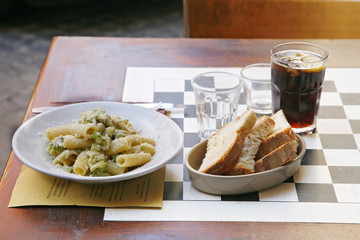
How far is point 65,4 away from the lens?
432 centimetres

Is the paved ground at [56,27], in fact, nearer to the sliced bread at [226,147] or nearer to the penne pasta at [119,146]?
the penne pasta at [119,146]

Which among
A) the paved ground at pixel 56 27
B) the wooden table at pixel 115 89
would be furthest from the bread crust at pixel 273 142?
the paved ground at pixel 56 27

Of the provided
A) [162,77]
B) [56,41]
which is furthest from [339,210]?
[56,41]

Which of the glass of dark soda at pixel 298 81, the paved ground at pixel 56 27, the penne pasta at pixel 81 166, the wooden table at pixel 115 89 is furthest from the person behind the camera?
the paved ground at pixel 56 27

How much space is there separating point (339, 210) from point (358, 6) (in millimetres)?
1411

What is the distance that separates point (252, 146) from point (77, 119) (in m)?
0.48

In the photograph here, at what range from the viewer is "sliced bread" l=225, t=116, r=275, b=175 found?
3.24 feet

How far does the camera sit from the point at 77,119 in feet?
4.09

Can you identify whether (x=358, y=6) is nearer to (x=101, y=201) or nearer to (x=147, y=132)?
(x=147, y=132)

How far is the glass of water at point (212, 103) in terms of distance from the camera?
3.95ft

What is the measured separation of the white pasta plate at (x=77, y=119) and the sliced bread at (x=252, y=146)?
0.14 metres

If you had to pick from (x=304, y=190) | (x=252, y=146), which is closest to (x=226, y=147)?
(x=252, y=146)

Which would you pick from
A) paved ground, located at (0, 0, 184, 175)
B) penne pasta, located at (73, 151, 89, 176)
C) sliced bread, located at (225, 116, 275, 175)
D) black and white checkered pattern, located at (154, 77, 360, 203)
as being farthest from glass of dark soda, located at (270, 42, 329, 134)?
paved ground, located at (0, 0, 184, 175)

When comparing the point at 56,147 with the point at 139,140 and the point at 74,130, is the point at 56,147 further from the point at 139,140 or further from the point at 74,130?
the point at 139,140
